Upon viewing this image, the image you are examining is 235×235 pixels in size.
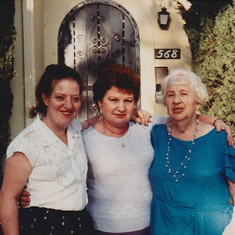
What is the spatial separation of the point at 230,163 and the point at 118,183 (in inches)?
31.2

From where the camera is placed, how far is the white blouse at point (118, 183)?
1979mm

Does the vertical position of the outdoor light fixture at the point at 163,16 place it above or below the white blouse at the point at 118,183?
above

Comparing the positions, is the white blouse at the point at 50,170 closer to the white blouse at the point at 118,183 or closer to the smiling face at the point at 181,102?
the white blouse at the point at 118,183

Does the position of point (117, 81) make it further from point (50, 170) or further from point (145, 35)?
point (145, 35)

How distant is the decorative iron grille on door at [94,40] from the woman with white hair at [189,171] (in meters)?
3.00

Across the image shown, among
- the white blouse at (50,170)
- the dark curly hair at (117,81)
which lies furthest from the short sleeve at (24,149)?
the dark curly hair at (117,81)

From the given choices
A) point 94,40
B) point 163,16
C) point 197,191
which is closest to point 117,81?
point 197,191

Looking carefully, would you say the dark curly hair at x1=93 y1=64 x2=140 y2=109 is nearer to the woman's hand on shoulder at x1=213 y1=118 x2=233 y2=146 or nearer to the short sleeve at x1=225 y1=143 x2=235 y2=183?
the woman's hand on shoulder at x1=213 y1=118 x2=233 y2=146

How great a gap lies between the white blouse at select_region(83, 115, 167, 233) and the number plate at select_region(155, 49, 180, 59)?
3.24 m

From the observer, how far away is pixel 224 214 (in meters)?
1.88

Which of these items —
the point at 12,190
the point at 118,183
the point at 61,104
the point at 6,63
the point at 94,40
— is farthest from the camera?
the point at 94,40

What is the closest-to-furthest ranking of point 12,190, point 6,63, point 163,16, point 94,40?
point 12,190 → point 6,63 → point 163,16 → point 94,40

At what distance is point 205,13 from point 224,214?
3.36 meters

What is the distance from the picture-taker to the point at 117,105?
2051mm
